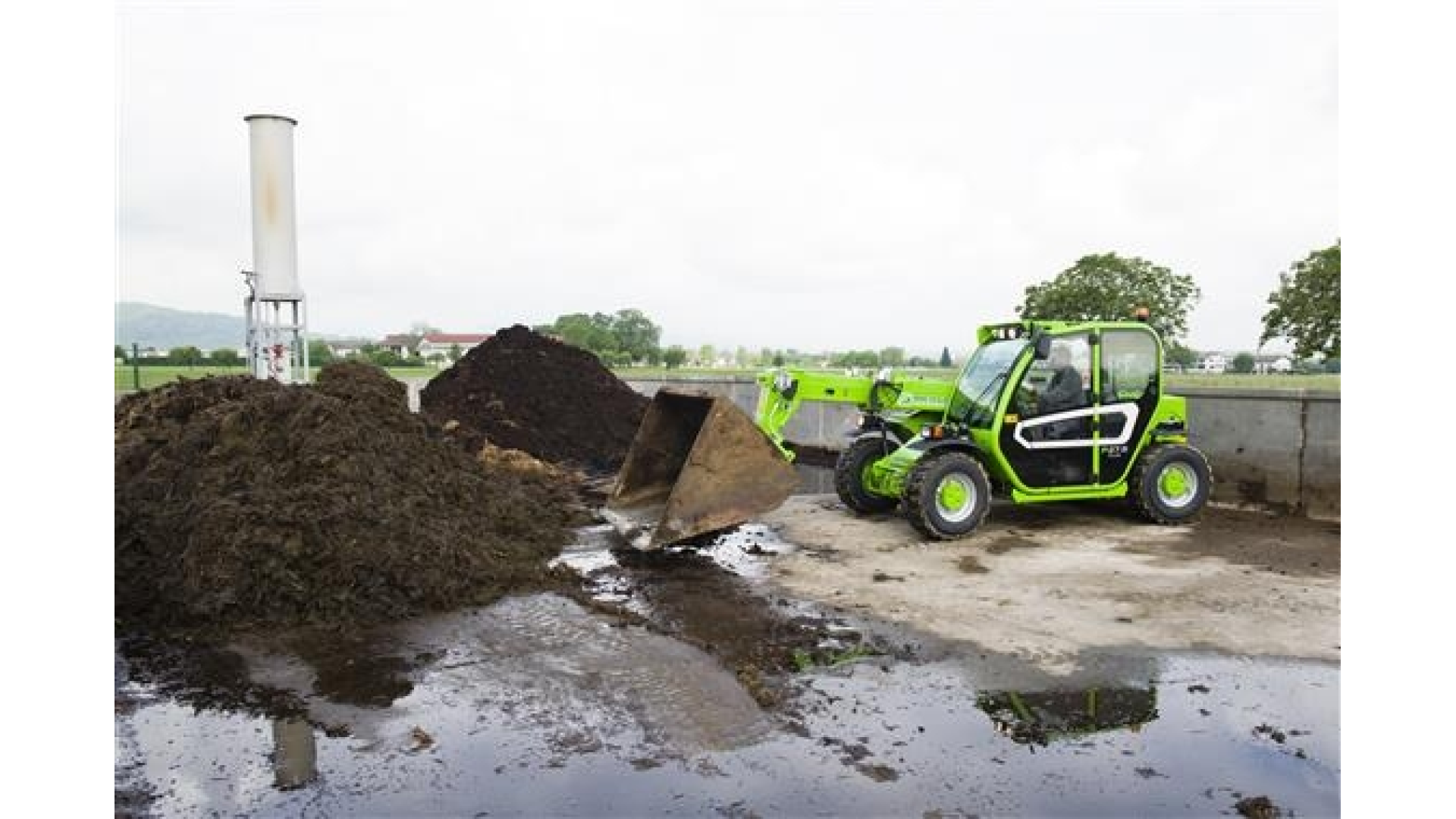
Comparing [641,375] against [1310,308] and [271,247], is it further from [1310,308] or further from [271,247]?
[1310,308]

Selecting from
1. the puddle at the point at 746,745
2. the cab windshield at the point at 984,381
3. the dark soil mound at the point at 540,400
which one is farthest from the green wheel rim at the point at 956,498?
the dark soil mound at the point at 540,400

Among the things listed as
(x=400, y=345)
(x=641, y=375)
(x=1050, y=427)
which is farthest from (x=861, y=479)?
(x=400, y=345)

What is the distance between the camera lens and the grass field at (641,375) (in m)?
9.85

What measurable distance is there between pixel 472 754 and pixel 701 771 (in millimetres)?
1015

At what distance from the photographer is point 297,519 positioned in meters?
5.97

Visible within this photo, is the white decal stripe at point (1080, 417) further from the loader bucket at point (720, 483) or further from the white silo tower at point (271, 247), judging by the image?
the white silo tower at point (271, 247)

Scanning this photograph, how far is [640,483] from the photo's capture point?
8.66 metres

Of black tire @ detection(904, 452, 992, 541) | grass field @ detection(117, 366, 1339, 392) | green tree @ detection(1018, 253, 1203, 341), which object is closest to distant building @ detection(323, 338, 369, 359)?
grass field @ detection(117, 366, 1339, 392)

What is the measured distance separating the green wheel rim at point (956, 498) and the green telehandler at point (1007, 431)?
0.04 feet

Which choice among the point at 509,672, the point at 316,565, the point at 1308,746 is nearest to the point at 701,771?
the point at 509,672

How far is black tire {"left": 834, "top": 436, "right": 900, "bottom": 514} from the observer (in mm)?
9344

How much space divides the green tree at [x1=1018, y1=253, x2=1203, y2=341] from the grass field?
16.1 metres

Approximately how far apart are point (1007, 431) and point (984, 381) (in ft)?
1.94

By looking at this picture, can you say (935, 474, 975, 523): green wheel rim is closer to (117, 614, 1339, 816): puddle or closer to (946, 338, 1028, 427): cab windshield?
(946, 338, 1028, 427): cab windshield
